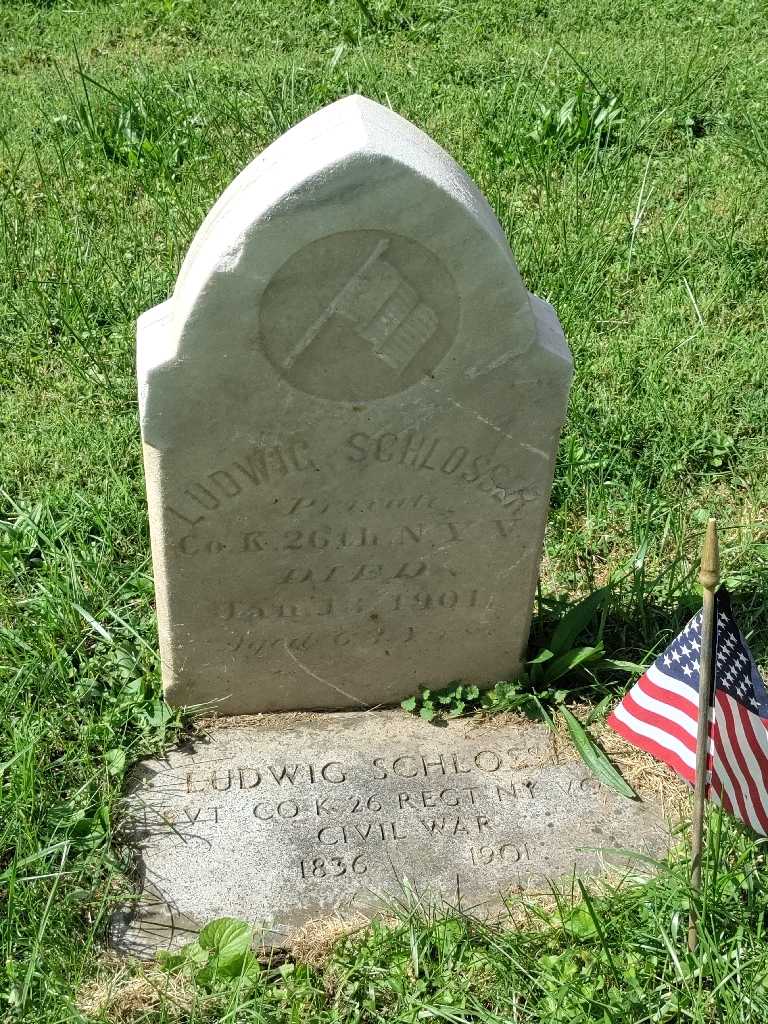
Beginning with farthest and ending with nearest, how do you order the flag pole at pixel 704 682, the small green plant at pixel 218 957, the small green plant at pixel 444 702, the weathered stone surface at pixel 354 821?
1. the small green plant at pixel 444 702
2. the weathered stone surface at pixel 354 821
3. the small green plant at pixel 218 957
4. the flag pole at pixel 704 682

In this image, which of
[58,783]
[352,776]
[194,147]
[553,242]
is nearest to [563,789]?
[352,776]

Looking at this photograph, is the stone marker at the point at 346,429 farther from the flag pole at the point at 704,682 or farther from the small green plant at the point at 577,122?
the small green plant at the point at 577,122

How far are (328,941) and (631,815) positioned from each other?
2.79 feet

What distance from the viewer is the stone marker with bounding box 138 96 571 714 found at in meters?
2.34

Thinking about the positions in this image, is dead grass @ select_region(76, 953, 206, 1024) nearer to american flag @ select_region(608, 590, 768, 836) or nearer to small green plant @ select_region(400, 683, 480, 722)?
small green plant @ select_region(400, 683, 480, 722)

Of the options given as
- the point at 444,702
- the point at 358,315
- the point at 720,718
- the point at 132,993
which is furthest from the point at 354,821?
the point at 358,315

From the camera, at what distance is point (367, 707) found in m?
3.24

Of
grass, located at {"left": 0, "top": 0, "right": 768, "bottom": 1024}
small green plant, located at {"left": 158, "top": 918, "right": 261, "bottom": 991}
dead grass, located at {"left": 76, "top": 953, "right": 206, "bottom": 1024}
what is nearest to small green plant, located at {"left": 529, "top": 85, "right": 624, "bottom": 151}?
grass, located at {"left": 0, "top": 0, "right": 768, "bottom": 1024}

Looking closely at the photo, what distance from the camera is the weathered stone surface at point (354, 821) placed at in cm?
271

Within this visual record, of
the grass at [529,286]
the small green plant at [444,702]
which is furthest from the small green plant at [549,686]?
the grass at [529,286]

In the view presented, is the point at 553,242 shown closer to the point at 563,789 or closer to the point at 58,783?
the point at 563,789

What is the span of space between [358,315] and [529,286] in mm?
2333

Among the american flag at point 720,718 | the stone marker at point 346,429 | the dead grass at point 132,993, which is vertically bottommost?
the dead grass at point 132,993

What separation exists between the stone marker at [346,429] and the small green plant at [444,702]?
0.04 m
